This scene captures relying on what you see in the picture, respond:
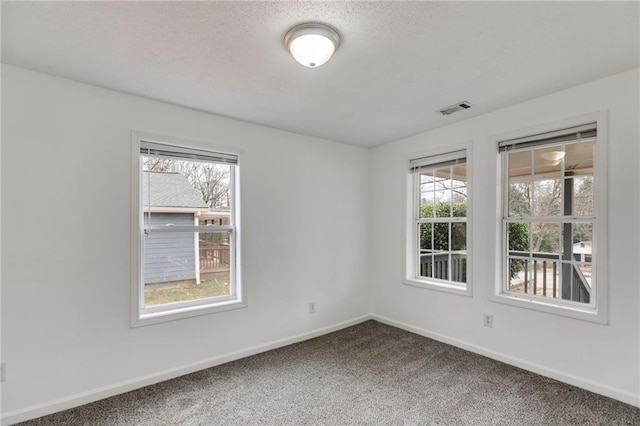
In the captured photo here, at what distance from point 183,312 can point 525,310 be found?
3.09 meters

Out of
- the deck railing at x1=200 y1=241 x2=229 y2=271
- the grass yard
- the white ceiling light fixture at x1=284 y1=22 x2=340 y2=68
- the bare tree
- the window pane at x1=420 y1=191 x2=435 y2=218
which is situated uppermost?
the white ceiling light fixture at x1=284 y1=22 x2=340 y2=68

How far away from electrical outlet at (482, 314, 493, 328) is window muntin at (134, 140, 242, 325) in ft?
8.03

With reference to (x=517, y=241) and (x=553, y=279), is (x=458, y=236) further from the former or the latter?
(x=553, y=279)

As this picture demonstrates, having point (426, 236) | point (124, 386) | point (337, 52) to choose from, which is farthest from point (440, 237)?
point (124, 386)

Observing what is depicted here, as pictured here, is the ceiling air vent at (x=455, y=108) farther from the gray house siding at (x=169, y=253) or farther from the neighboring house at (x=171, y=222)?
the gray house siding at (x=169, y=253)

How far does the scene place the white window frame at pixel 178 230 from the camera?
103 inches

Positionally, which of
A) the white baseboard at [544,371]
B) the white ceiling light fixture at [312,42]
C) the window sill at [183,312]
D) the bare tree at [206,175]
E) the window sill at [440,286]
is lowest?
the white baseboard at [544,371]

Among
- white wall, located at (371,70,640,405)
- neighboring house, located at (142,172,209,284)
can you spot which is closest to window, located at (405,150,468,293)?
white wall, located at (371,70,640,405)

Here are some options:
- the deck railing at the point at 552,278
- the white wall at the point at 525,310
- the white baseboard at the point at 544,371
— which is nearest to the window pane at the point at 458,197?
the white wall at the point at 525,310

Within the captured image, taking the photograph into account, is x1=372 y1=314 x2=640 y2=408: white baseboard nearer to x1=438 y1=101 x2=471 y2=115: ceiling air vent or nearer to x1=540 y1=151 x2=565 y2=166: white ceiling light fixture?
x1=540 y1=151 x2=565 y2=166: white ceiling light fixture

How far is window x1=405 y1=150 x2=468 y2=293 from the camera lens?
3550mm

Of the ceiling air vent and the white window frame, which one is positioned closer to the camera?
the white window frame

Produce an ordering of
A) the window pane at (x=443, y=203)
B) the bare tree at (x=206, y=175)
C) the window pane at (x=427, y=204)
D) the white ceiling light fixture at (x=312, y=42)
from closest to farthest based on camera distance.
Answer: the white ceiling light fixture at (x=312, y=42), the bare tree at (x=206, y=175), the window pane at (x=443, y=203), the window pane at (x=427, y=204)

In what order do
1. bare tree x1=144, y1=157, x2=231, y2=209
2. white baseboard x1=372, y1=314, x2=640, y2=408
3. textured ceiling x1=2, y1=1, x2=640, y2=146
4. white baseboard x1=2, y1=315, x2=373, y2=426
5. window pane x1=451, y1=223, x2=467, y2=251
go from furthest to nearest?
window pane x1=451, y1=223, x2=467, y2=251 → bare tree x1=144, y1=157, x2=231, y2=209 → white baseboard x1=372, y1=314, x2=640, y2=408 → white baseboard x1=2, y1=315, x2=373, y2=426 → textured ceiling x1=2, y1=1, x2=640, y2=146
